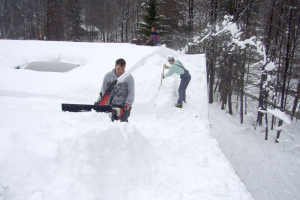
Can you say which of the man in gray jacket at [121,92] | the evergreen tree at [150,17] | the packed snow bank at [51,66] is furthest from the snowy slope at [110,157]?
the evergreen tree at [150,17]

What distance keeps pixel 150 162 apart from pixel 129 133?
0.61 meters

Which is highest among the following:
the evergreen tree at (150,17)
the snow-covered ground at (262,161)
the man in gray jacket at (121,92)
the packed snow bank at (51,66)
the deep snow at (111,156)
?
the evergreen tree at (150,17)

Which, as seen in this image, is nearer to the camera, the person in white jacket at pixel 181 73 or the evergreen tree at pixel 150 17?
the person in white jacket at pixel 181 73

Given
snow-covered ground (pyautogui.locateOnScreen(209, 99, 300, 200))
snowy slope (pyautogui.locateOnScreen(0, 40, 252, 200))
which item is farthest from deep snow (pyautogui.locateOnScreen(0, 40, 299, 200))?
snow-covered ground (pyautogui.locateOnScreen(209, 99, 300, 200))

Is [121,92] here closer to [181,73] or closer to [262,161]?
[181,73]

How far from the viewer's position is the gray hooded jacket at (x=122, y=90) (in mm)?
3871

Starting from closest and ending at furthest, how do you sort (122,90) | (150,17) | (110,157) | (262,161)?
(110,157) → (122,90) → (262,161) → (150,17)

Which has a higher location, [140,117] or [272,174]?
[140,117]

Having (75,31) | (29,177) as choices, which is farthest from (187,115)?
(75,31)

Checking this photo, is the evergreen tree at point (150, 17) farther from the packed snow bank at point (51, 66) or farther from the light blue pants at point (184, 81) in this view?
the light blue pants at point (184, 81)

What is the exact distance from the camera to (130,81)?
3.89 m

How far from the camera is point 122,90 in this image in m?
3.91

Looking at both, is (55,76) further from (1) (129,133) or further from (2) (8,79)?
(1) (129,133)

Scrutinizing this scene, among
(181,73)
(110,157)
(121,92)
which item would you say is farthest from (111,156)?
(181,73)
